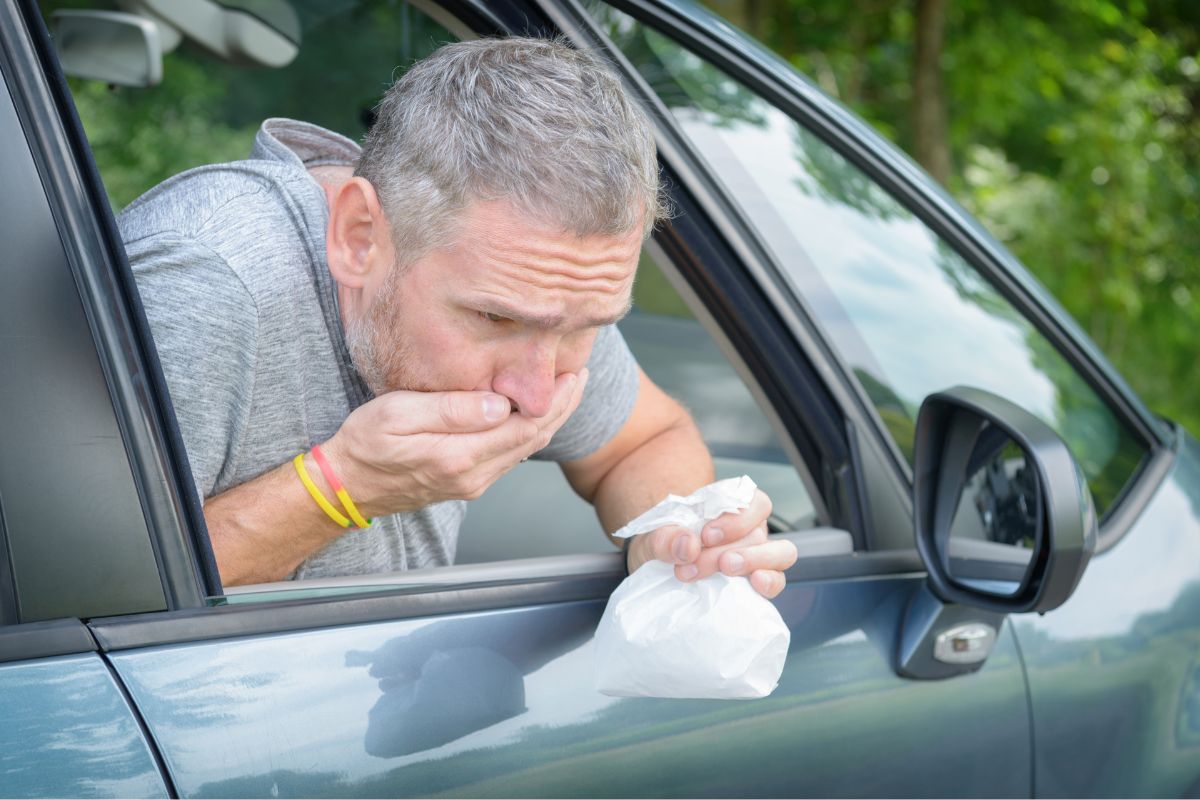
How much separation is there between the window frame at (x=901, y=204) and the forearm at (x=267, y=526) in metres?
0.71

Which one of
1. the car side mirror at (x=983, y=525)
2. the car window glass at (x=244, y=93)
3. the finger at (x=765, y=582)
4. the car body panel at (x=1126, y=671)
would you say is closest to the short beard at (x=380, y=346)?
the finger at (x=765, y=582)

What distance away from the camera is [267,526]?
1587 millimetres

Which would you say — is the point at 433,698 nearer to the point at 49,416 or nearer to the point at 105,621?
the point at 105,621

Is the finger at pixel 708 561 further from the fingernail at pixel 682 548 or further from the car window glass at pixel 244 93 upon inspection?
the car window glass at pixel 244 93

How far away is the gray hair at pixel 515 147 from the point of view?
1.53m

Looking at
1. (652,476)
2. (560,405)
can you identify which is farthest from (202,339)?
(652,476)

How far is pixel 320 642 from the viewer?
1.29 metres

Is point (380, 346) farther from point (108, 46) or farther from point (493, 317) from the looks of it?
point (108, 46)

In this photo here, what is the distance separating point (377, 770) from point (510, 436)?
0.49 metres

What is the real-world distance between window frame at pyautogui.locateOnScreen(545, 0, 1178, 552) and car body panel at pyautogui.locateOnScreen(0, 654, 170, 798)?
1071 millimetres

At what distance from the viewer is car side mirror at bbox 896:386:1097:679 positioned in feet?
5.21

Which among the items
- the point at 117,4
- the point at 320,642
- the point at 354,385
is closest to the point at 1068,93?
the point at 117,4

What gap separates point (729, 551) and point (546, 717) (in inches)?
10.8

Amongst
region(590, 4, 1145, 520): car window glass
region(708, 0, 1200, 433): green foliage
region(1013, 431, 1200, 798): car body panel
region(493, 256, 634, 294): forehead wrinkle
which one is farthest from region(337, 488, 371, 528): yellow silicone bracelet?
region(708, 0, 1200, 433): green foliage
